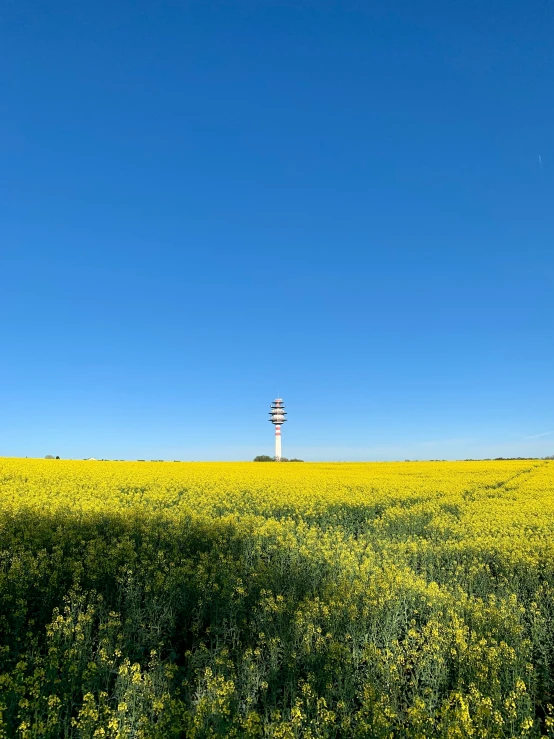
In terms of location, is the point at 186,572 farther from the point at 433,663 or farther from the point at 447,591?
the point at 447,591

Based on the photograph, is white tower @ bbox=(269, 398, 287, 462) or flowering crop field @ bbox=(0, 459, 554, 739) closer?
flowering crop field @ bbox=(0, 459, 554, 739)

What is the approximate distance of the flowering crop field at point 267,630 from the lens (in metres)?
3.95

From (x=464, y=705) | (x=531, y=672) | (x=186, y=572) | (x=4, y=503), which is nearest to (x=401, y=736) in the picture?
(x=464, y=705)

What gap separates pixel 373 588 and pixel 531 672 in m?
2.34

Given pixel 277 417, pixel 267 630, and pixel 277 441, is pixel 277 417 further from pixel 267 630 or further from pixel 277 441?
pixel 267 630

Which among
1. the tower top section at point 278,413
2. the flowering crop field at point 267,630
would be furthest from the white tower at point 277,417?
the flowering crop field at point 267,630

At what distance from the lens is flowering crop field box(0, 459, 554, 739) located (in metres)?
3.95

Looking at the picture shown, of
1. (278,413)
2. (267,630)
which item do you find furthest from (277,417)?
(267,630)

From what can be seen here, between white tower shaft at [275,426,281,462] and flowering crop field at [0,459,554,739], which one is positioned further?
white tower shaft at [275,426,281,462]

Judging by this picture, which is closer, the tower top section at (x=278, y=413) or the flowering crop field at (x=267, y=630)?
the flowering crop field at (x=267, y=630)

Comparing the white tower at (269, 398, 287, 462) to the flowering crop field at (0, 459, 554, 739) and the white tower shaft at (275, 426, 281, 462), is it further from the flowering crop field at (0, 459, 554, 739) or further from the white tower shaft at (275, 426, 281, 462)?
the flowering crop field at (0, 459, 554, 739)

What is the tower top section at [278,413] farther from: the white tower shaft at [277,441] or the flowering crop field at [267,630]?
the flowering crop field at [267,630]

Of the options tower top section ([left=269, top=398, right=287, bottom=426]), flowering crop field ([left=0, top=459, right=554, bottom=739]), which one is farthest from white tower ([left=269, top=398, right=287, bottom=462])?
flowering crop field ([left=0, top=459, right=554, bottom=739])

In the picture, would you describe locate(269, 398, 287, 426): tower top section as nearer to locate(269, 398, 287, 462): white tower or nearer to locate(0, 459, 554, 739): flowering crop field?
locate(269, 398, 287, 462): white tower
